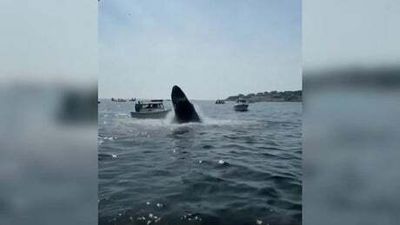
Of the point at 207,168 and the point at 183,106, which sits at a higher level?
the point at 183,106

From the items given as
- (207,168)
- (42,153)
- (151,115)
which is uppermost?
(151,115)

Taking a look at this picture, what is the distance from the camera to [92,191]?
2.04m

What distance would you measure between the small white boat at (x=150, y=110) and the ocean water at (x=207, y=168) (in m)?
0.07

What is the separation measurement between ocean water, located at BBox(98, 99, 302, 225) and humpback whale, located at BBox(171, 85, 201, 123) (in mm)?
41

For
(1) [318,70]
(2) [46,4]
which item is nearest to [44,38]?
(2) [46,4]

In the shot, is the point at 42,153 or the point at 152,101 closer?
the point at 42,153

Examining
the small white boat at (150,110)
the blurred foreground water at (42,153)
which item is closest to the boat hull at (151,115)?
the small white boat at (150,110)

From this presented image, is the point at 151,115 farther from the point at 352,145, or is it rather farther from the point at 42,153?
the point at 352,145

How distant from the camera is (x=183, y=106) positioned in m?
2.22

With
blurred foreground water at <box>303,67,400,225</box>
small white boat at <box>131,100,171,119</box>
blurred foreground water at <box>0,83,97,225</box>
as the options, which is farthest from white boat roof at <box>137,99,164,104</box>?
blurred foreground water at <box>303,67,400,225</box>

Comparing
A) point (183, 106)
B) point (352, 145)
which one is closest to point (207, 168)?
point (183, 106)

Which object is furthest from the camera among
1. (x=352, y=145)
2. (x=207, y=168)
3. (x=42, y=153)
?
(x=207, y=168)

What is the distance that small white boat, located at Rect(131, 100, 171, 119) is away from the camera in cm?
227

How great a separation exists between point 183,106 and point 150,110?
209mm
